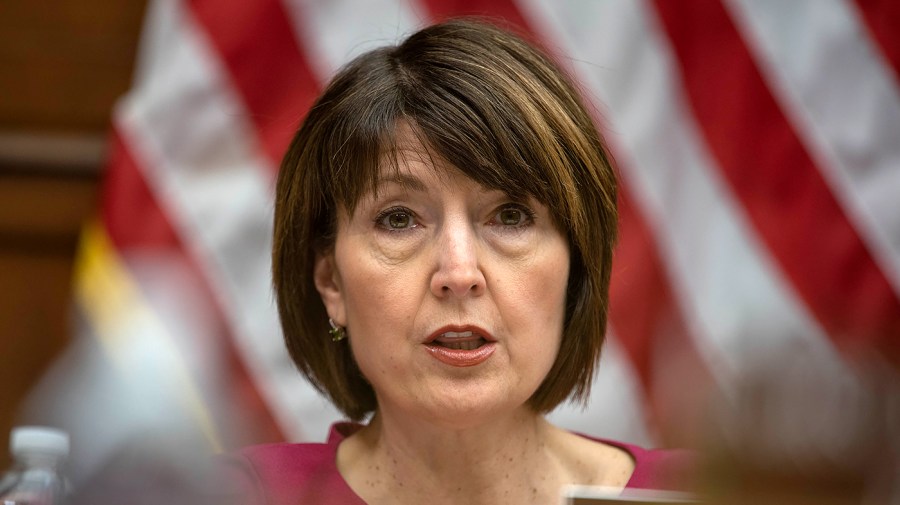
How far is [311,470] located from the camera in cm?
176

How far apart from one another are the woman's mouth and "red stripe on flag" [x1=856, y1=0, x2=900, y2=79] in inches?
66.4

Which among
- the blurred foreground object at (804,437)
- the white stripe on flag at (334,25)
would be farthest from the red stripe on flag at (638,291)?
the blurred foreground object at (804,437)

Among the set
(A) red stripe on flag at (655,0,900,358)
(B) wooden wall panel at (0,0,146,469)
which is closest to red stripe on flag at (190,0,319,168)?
(B) wooden wall panel at (0,0,146,469)

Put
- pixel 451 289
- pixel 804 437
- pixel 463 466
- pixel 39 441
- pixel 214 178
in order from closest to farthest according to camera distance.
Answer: pixel 804 437, pixel 39 441, pixel 451 289, pixel 463 466, pixel 214 178

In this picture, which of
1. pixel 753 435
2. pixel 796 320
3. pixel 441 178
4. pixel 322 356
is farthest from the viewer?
pixel 796 320

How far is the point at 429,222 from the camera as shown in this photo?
156 centimetres

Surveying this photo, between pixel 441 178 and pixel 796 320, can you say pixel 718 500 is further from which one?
pixel 796 320

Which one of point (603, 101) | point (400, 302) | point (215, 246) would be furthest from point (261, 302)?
point (400, 302)

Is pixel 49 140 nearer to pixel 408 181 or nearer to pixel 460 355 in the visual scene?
pixel 408 181

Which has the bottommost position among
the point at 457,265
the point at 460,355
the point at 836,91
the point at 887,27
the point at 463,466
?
the point at 463,466

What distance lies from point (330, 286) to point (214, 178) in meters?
1.08

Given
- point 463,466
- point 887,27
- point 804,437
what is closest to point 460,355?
point 463,466

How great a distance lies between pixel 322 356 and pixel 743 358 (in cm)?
114

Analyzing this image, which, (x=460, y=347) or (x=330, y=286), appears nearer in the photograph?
(x=460, y=347)
